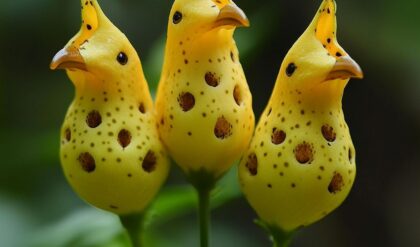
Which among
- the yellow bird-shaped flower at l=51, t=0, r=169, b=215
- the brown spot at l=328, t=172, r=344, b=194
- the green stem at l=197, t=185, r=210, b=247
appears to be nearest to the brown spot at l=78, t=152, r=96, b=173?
the yellow bird-shaped flower at l=51, t=0, r=169, b=215

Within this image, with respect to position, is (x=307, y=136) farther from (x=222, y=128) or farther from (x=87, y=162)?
(x=87, y=162)

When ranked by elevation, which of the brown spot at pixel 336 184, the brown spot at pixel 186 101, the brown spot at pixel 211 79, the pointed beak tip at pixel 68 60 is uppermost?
the pointed beak tip at pixel 68 60

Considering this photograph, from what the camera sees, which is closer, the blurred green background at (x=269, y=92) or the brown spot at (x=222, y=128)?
the brown spot at (x=222, y=128)

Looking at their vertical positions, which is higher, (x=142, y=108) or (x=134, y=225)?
(x=142, y=108)

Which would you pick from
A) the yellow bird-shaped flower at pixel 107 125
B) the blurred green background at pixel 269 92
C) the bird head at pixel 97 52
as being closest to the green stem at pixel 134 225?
the yellow bird-shaped flower at pixel 107 125

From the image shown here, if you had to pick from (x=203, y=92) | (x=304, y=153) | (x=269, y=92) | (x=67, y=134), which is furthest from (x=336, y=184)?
(x=269, y=92)

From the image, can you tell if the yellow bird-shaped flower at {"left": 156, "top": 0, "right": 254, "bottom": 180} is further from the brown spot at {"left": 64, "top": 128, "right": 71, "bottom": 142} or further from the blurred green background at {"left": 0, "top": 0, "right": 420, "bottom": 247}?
the blurred green background at {"left": 0, "top": 0, "right": 420, "bottom": 247}

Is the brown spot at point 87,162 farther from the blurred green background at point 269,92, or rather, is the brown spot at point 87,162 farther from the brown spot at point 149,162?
the blurred green background at point 269,92

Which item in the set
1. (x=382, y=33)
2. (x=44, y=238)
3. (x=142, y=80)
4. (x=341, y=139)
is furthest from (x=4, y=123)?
(x=341, y=139)
